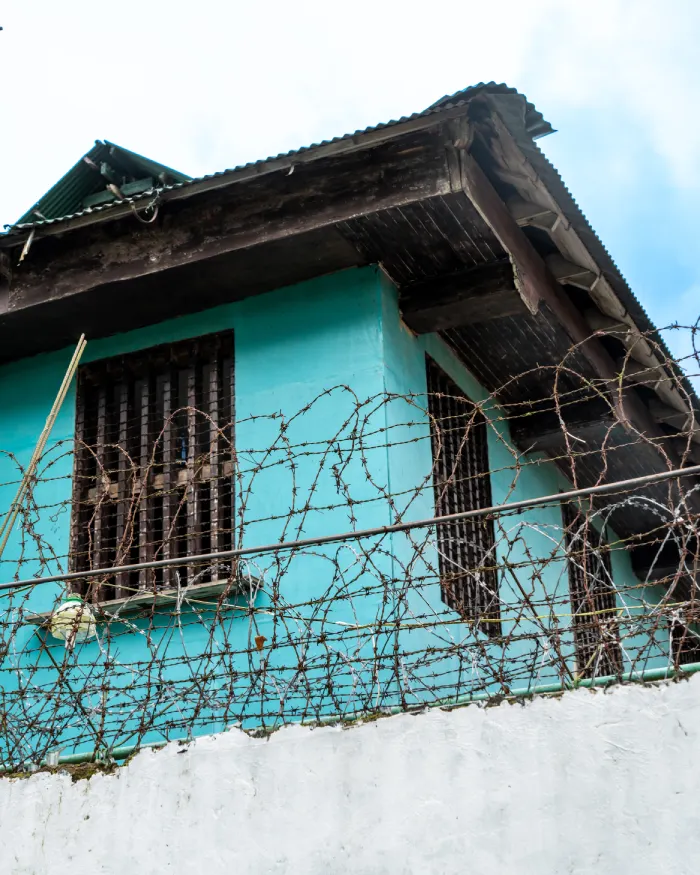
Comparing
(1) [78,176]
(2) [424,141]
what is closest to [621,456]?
(2) [424,141]

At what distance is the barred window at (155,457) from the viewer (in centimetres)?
756

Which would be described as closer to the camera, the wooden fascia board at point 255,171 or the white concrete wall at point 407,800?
the white concrete wall at point 407,800

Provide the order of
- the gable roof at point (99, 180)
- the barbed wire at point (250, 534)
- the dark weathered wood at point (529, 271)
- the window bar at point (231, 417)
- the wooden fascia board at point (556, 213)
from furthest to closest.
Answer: the gable roof at point (99, 180) < the window bar at point (231, 417) < the dark weathered wood at point (529, 271) < the wooden fascia board at point (556, 213) < the barbed wire at point (250, 534)

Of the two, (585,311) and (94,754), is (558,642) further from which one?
(585,311)

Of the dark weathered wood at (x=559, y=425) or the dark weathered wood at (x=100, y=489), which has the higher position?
the dark weathered wood at (x=559, y=425)

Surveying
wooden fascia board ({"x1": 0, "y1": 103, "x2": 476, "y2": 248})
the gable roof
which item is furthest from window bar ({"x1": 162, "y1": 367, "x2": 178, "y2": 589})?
the gable roof

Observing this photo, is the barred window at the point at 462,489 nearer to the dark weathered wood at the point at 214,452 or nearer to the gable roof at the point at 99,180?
the dark weathered wood at the point at 214,452

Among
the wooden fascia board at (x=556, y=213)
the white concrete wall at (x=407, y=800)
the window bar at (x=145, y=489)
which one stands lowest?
the white concrete wall at (x=407, y=800)

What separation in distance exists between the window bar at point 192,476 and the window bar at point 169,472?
0.11 m

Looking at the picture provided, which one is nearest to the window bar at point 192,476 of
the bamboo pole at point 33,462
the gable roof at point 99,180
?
the bamboo pole at point 33,462

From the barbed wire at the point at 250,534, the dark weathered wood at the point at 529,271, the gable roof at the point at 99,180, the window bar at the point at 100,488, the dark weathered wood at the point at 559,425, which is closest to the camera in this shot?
the barbed wire at the point at 250,534

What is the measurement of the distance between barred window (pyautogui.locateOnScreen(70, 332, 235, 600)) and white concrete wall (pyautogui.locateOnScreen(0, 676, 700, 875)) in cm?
242

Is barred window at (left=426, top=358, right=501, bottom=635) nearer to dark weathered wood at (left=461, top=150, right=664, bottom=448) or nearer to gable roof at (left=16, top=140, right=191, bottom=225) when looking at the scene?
dark weathered wood at (left=461, top=150, right=664, bottom=448)

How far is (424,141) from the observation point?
6906mm
